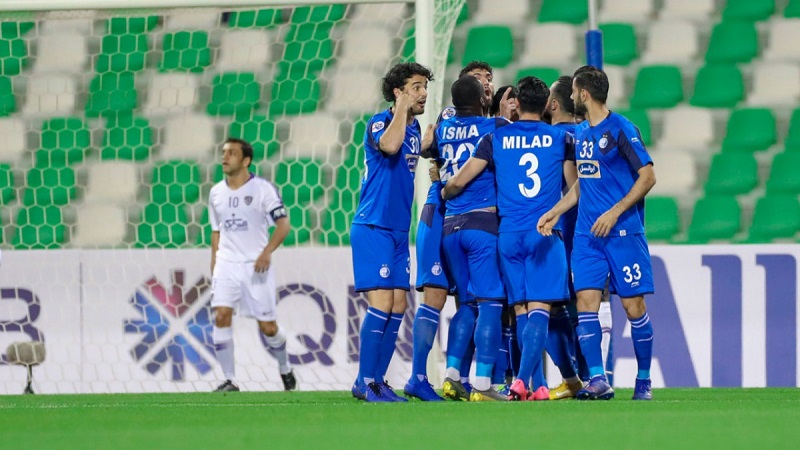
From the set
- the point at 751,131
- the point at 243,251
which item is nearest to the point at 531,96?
the point at 243,251

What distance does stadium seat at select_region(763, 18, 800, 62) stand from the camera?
10750 millimetres

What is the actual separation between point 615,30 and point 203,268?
3.89 metres

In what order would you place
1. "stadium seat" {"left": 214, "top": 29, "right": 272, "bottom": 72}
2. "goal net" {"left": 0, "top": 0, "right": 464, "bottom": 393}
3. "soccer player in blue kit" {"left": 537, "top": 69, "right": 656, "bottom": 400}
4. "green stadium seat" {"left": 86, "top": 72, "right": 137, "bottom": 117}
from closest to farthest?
1. "soccer player in blue kit" {"left": 537, "top": 69, "right": 656, "bottom": 400}
2. "goal net" {"left": 0, "top": 0, "right": 464, "bottom": 393}
3. "green stadium seat" {"left": 86, "top": 72, "right": 137, "bottom": 117}
4. "stadium seat" {"left": 214, "top": 29, "right": 272, "bottom": 72}

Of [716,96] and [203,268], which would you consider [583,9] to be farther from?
[203,268]

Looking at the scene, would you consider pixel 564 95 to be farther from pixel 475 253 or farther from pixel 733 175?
pixel 733 175

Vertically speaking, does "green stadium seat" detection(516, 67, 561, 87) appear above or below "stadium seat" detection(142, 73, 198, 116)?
above

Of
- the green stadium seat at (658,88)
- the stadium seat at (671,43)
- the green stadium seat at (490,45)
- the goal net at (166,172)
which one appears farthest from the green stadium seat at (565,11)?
the goal net at (166,172)

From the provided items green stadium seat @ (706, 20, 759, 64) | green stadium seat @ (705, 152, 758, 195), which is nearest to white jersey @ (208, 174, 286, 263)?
green stadium seat @ (705, 152, 758, 195)

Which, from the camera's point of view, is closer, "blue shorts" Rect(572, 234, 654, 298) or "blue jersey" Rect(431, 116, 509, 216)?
"blue shorts" Rect(572, 234, 654, 298)

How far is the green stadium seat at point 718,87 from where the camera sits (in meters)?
10.6

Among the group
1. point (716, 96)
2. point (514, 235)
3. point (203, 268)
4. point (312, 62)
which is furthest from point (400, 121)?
point (716, 96)

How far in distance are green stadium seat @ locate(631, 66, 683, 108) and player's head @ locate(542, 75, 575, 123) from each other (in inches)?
140

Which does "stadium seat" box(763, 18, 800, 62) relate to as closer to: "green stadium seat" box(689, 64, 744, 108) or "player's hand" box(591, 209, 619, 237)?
"green stadium seat" box(689, 64, 744, 108)

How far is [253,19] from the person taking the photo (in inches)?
416
